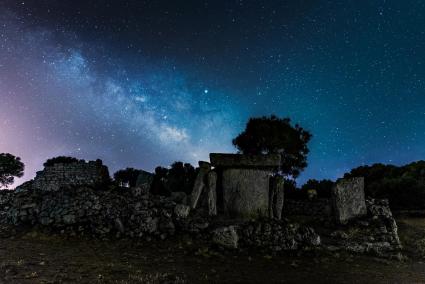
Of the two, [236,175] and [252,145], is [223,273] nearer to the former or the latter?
[236,175]

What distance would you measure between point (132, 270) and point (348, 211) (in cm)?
1112

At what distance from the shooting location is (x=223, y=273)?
1072 cm

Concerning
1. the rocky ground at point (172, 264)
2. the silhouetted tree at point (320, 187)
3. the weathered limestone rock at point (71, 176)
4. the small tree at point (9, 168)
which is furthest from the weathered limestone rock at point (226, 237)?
the small tree at point (9, 168)

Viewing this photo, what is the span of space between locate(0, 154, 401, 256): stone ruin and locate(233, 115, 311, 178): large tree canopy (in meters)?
17.1

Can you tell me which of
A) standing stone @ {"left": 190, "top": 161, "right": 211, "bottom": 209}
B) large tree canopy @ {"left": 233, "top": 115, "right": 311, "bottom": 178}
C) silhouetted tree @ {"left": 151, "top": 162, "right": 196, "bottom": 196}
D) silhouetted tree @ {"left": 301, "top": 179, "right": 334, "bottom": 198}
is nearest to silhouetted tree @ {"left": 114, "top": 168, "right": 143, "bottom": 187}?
silhouetted tree @ {"left": 151, "top": 162, "right": 196, "bottom": 196}

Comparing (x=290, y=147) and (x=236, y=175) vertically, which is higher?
(x=290, y=147)

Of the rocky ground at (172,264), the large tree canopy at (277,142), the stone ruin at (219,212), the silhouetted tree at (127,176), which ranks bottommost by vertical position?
the rocky ground at (172,264)

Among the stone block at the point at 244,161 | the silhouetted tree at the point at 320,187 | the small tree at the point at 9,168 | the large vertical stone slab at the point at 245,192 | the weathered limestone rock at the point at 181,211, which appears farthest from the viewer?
the small tree at the point at 9,168

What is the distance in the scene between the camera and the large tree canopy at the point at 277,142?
118 ft

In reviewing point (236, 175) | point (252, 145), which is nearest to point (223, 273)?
point (236, 175)

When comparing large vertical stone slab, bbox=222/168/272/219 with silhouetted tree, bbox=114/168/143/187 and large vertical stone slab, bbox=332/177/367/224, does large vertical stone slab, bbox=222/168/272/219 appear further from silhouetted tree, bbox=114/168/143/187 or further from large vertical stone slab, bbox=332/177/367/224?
silhouetted tree, bbox=114/168/143/187

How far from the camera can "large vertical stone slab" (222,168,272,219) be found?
17.5 m

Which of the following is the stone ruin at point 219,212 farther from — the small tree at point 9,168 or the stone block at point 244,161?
the small tree at point 9,168

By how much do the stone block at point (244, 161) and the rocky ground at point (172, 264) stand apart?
4293 millimetres
